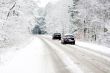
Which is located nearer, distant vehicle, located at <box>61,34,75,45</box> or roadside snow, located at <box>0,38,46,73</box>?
roadside snow, located at <box>0,38,46,73</box>

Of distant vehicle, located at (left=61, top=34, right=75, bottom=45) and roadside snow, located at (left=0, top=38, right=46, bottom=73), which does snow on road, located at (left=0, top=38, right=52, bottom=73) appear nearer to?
roadside snow, located at (left=0, top=38, right=46, bottom=73)

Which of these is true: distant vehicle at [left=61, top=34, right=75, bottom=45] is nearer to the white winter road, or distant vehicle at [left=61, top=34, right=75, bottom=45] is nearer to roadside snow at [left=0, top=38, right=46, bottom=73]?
the white winter road

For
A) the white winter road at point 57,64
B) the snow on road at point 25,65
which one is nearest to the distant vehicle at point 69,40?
the white winter road at point 57,64

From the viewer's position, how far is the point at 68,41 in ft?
107

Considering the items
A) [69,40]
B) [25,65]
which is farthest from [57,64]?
[69,40]

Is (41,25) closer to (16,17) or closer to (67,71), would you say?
(16,17)

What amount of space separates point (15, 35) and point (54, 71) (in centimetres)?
1510

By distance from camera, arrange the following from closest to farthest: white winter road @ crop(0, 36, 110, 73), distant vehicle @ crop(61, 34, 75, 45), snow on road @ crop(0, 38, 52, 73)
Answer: snow on road @ crop(0, 38, 52, 73) < white winter road @ crop(0, 36, 110, 73) < distant vehicle @ crop(61, 34, 75, 45)

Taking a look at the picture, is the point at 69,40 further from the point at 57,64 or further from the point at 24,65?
the point at 24,65

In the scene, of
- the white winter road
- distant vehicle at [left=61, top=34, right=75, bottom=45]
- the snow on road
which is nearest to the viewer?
the snow on road

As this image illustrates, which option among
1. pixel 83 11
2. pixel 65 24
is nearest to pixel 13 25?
pixel 83 11

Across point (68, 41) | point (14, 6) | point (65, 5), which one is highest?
point (65, 5)

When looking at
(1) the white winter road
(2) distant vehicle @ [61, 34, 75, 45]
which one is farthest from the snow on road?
(2) distant vehicle @ [61, 34, 75, 45]

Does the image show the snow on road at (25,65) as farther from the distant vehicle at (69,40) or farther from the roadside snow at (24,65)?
the distant vehicle at (69,40)
